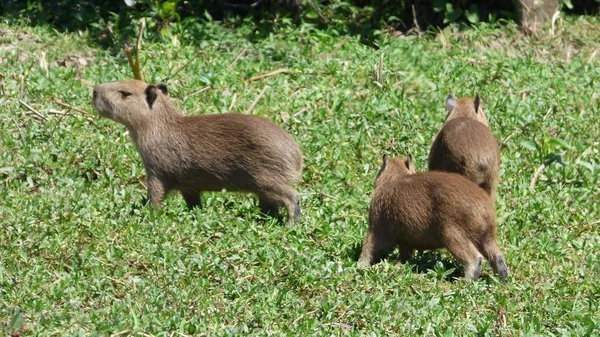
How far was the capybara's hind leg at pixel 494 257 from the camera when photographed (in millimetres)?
6348

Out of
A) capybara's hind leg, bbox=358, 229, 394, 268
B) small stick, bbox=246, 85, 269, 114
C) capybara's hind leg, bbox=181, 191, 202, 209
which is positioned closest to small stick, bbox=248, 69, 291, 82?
small stick, bbox=246, 85, 269, 114

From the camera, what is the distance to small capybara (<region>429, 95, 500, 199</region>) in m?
7.43

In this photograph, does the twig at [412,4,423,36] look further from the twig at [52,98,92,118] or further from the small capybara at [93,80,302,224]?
the small capybara at [93,80,302,224]

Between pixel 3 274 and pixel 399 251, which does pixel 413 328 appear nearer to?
pixel 399 251

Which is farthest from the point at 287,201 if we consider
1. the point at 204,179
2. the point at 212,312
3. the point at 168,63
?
the point at 168,63

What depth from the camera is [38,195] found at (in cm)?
743

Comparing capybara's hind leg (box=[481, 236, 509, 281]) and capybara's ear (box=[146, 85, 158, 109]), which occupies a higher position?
capybara's ear (box=[146, 85, 158, 109])

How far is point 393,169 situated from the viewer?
7.00 m

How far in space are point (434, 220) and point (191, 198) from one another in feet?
6.55

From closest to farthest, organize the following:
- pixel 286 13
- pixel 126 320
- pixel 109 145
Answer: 1. pixel 126 320
2. pixel 109 145
3. pixel 286 13

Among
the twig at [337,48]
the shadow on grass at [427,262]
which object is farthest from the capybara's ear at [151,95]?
the twig at [337,48]

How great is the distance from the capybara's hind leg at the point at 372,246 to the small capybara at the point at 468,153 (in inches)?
42.6

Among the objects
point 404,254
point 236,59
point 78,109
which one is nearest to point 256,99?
point 236,59

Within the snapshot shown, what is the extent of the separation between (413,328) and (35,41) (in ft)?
20.1
